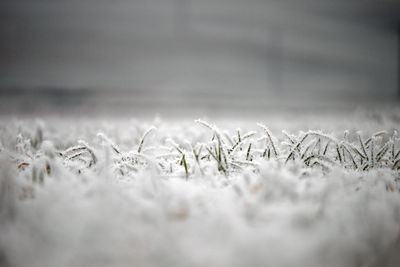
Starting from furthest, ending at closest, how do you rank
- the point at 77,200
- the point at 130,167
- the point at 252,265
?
the point at 130,167 < the point at 77,200 < the point at 252,265

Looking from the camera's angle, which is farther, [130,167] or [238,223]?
[130,167]

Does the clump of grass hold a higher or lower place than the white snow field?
higher

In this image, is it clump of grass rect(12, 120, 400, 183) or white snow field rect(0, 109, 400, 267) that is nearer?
white snow field rect(0, 109, 400, 267)

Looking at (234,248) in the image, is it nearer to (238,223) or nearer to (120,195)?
(238,223)

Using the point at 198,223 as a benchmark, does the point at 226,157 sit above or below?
above

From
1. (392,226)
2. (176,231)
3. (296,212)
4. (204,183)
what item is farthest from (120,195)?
(392,226)

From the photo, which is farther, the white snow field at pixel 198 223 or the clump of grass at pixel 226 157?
the clump of grass at pixel 226 157

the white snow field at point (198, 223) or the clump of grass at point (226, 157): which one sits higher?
the clump of grass at point (226, 157)

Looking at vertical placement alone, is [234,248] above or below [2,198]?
below

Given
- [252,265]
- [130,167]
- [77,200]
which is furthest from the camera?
[130,167]

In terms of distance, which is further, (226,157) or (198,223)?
(226,157)
